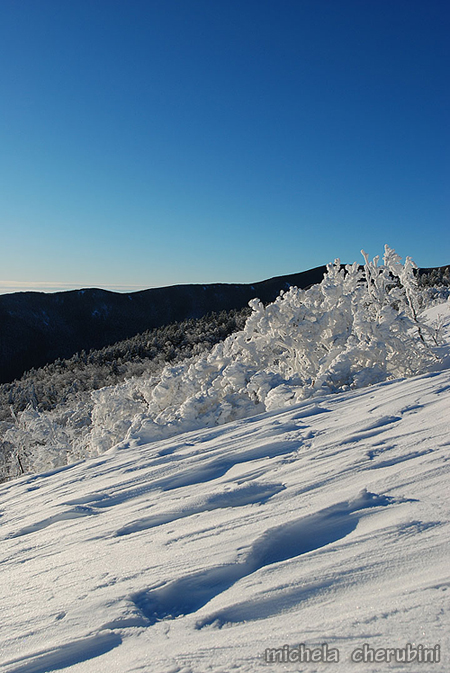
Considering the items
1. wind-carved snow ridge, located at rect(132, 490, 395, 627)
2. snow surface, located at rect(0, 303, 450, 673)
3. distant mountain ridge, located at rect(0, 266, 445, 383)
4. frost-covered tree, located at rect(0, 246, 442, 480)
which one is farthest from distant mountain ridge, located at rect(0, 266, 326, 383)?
wind-carved snow ridge, located at rect(132, 490, 395, 627)

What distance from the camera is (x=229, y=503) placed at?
9.04 feet

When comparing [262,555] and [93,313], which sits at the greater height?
[93,313]

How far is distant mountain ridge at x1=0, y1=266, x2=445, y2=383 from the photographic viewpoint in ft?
266

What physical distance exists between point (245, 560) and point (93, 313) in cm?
10136

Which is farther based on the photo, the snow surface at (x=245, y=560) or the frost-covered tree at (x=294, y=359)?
the frost-covered tree at (x=294, y=359)

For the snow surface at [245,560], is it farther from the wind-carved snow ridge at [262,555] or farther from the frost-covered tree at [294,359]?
the frost-covered tree at [294,359]

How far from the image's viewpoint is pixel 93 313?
9706 centimetres

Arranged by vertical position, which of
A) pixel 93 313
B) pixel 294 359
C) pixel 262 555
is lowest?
pixel 262 555

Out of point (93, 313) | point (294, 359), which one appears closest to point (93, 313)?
point (93, 313)

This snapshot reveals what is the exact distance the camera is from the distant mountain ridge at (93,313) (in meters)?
81.1

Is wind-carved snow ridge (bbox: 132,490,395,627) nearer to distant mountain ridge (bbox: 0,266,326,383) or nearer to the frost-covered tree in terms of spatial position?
the frost-covered tree

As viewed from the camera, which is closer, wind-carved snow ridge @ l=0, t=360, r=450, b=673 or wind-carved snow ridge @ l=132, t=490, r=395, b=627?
wind-carved snow ridge @ l=0, t=360, r=450, b=673

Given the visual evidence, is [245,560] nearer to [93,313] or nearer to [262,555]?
[262,555]

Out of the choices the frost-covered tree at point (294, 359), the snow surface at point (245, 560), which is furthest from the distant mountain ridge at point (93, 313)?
the snow surface at point (245, 560)
